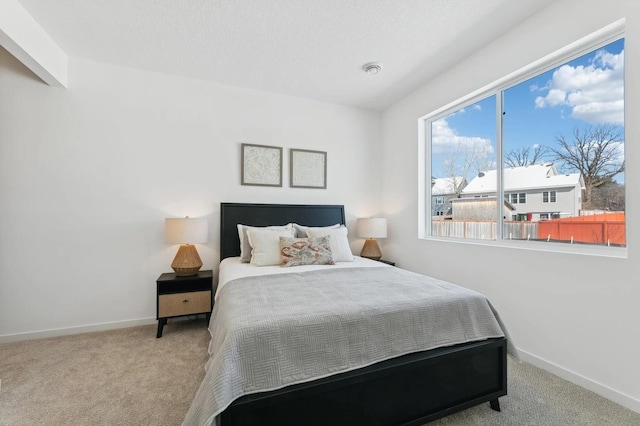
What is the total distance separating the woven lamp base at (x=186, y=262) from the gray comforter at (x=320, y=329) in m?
1.02

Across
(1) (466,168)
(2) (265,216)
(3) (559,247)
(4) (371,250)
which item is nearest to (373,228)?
(4) (371,250)

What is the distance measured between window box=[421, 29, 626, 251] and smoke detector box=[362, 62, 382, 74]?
2.99 feet

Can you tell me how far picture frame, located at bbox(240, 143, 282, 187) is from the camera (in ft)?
11.0

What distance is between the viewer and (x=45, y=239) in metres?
2.64

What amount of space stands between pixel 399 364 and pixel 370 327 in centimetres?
23

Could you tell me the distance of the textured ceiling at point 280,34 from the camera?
2070 millimetres

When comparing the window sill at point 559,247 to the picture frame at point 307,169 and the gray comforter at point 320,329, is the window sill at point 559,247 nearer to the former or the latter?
the gray comforter at point 320,329

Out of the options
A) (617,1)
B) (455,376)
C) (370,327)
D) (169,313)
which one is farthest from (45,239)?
(617,1)

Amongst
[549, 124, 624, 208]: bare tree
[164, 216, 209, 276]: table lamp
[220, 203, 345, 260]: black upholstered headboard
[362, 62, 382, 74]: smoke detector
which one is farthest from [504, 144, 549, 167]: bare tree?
[164, 216, 209, 276]: table lamp

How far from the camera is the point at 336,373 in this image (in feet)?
4.32

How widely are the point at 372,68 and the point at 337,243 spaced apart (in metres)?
1.87

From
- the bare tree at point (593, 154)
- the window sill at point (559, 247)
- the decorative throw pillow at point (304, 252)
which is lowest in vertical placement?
the decorative throw pillow at point (304, 252)

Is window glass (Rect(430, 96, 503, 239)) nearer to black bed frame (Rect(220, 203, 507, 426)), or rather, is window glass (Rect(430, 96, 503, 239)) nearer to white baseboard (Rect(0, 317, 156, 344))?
black bed frame (Rect(220, 203, 507, 426))

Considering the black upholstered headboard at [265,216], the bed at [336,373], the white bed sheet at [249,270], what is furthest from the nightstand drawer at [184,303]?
the bed at [336,373]
